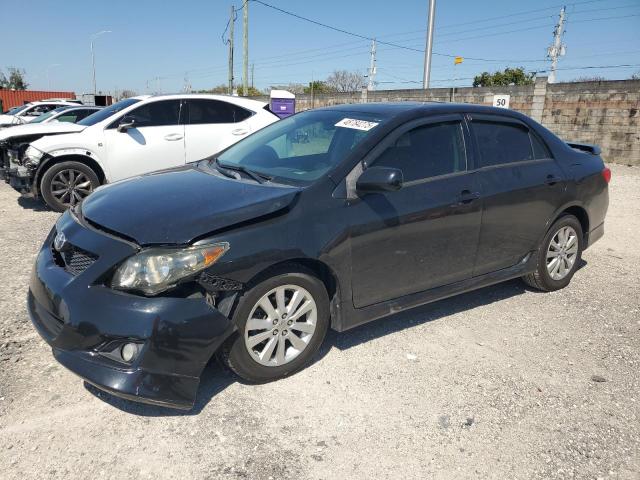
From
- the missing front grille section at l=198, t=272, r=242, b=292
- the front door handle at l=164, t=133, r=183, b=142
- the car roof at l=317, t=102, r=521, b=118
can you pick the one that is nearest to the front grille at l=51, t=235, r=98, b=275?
the missing front grille section at l=198, t=272, r=242, b=292

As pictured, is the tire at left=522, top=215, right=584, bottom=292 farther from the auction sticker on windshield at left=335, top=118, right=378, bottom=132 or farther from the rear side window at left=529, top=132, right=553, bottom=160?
the auction sticker on windshield at left=335, top=118, right=378, bottom=132

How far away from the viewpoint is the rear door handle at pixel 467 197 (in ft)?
12.3

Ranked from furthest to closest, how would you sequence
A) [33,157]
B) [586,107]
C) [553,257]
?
[586,107]
[33,157]
[553,257]

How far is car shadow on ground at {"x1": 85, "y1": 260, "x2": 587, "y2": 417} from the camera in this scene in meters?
2.86

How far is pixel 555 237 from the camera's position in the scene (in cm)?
462

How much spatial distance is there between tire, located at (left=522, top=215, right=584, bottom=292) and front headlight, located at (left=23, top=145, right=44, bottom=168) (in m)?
6.51

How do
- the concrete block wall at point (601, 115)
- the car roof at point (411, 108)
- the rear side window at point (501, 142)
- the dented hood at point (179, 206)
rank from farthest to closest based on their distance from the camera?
the concrete block wall at point (601, 115), the rear side window at point (501, 142), the car roof at point (411, 108), the dented hood at point (179, 206)

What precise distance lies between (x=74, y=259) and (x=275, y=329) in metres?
1.20

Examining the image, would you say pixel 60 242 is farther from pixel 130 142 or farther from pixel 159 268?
pixel 130 142

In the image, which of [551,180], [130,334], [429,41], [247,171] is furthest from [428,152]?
[429,41]

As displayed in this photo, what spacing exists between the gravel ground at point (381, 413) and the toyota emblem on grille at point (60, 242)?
2.61 ft

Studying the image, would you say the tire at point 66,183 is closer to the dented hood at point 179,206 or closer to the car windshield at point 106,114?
the car windshield at point 106,114

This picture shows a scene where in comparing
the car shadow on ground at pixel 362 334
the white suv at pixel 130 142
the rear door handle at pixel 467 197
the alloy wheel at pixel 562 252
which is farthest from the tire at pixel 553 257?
the white suv at pixel 130 142

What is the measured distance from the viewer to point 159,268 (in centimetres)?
262
